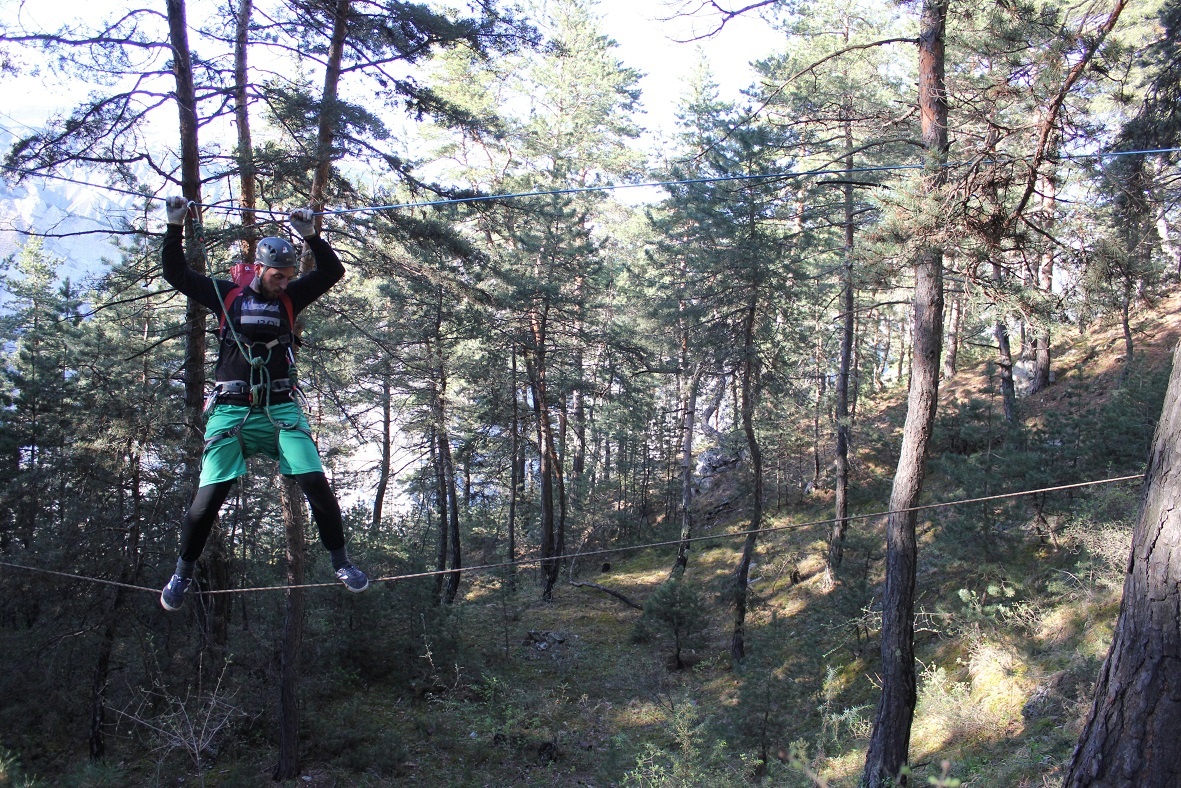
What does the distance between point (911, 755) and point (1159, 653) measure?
5.79 meters

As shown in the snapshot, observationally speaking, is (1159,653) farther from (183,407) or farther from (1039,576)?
(183,407)

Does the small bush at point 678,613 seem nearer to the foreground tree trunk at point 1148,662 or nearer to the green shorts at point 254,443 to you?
the foreground tree trunk at point 1148,662

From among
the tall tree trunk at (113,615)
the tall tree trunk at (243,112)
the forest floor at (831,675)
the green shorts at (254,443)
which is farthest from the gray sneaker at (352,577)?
the tall tree trunk at (113,615)

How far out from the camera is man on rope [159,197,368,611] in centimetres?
393

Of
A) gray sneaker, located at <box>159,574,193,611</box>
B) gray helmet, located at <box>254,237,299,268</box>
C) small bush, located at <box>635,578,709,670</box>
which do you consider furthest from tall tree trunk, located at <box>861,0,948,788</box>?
small bush, located at <box>635,578,709,670</box>

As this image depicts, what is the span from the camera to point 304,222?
13.8ft

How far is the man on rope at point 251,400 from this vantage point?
3.93 metres

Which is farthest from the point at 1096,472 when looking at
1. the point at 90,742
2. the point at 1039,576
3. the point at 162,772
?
the point at 90,742

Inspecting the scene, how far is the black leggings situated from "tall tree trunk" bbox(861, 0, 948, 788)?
5276 mm

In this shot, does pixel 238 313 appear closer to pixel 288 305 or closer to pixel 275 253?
pixel 288 305

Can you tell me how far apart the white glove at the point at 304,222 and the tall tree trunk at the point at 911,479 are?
5514 mm

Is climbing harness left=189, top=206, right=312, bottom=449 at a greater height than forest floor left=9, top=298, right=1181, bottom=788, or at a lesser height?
greater

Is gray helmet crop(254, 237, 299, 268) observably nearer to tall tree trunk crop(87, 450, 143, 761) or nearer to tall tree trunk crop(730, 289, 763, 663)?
tall tree trunk crop(87, 450, 143, 761)

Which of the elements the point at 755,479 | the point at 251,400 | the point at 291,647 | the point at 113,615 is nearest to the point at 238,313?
the point at 251,400
